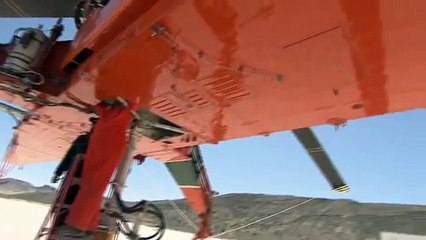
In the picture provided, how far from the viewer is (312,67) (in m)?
1.93

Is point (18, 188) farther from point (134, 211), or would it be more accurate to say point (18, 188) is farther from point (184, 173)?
point (134, 211)

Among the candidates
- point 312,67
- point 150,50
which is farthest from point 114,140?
point 312,67

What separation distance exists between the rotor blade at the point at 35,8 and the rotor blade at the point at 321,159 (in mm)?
2222

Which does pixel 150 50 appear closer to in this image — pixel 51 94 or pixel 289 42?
pixel 289 42

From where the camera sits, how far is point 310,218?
6.30 metres

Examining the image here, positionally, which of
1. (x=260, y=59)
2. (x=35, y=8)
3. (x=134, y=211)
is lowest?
(x=134, y=211)

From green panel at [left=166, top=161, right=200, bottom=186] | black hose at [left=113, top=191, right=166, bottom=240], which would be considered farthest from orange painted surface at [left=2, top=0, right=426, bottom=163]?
green panel at [left=166, top=161, right=200, bottom=186]

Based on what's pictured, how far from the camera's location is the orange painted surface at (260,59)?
1580 millimetres

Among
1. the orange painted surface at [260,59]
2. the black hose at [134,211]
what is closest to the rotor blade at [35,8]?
the orange painted surface at [260,59]

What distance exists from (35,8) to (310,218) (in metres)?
4.60

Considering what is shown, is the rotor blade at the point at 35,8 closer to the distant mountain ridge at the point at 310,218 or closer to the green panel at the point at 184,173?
the green panel at the point at 184,173

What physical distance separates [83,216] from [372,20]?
1664 mm

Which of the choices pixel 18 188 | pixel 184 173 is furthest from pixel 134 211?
pixel 18 188

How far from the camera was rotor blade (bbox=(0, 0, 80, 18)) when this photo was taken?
11.5 ft
